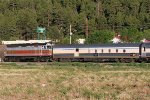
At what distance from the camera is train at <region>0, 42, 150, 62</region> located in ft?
225

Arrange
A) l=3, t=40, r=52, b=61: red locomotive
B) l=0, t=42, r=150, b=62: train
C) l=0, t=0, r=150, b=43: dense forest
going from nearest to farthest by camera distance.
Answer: l=0, t=42, r=150, b=62: train
l=3, t=40, r=52, b=61: red locomotive
l=0, t=0, r=150, b=43: dense forest

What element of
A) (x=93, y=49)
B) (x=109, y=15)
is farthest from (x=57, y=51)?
(x=109, y=15)

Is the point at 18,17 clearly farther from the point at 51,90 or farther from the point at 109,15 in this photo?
the point at 51,90

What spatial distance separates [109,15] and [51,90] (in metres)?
169

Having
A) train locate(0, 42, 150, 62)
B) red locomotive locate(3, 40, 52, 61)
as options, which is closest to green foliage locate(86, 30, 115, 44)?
red locomotive locate(3, 40, 52, 61)

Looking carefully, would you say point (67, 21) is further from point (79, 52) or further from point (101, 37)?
point (79, 52)

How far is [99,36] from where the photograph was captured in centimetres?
12950

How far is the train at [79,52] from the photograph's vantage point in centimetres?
6869

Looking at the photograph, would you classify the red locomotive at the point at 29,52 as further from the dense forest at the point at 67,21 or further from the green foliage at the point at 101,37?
the dense forest at the point at 67,21

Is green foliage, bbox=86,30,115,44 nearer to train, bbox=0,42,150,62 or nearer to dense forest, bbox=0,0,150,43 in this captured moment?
Answer: dense forest, bbox=0,0,150,43

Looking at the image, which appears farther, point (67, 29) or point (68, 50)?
point (67, 29)

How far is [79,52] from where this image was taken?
7300 centimetres

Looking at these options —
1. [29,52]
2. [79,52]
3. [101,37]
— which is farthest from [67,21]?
[79,52]

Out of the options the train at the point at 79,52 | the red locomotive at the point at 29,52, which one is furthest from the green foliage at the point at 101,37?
the train at the point at 79,52
